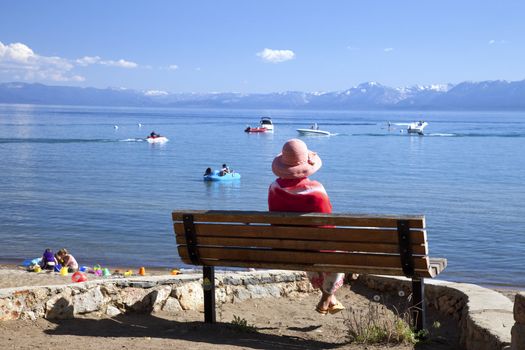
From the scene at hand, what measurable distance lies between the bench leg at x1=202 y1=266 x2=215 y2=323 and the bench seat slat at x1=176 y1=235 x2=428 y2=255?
229 millimetres

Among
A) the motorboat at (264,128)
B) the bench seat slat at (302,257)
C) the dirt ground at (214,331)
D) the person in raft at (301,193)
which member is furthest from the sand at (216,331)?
the motorboat at (264,128)

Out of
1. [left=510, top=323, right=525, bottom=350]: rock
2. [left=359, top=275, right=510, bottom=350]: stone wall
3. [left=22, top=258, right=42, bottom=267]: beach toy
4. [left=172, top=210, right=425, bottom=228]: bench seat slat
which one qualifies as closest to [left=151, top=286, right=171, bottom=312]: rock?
[left=172, top=210, right=425, bottom=228]: bench seat slat

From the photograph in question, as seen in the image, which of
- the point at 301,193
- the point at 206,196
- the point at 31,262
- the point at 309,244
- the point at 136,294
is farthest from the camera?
the point at 206,196

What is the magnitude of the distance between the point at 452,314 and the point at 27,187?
32.4 metres

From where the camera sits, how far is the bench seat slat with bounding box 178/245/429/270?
5023mm

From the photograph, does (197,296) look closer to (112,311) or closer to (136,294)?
(136,294)

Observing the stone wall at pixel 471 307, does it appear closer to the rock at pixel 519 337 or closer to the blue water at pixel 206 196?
the rock at pixel 519 337

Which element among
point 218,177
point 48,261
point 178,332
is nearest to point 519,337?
point 178,332

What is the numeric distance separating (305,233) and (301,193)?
44cm

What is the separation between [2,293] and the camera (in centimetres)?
554

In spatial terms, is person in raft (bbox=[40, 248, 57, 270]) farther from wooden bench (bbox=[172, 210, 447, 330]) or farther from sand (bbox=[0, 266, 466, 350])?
wooden bench (bbox=[172, 210, 447, 330])

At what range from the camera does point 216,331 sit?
17.9ft

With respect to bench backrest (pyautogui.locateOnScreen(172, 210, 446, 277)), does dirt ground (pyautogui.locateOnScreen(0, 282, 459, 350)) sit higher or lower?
lower

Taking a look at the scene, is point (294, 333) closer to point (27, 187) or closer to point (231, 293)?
point (231, 293)
